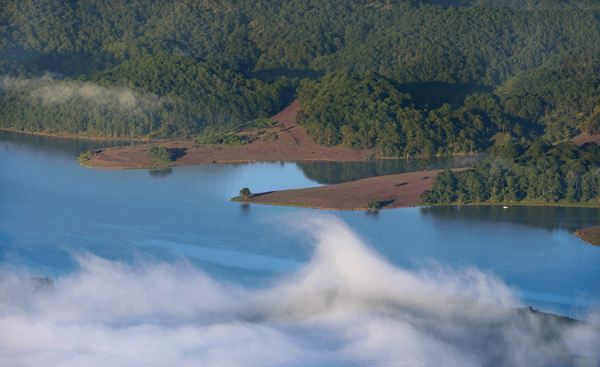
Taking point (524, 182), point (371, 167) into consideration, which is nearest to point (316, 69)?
point (371, 167)

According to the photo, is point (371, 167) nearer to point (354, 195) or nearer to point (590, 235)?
point (354, 195)

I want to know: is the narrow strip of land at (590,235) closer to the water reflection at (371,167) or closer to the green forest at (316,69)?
the water reflection at (371,167)

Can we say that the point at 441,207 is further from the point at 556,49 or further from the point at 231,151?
the point at 556,49

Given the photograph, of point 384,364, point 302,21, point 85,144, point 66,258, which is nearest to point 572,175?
point 384,364

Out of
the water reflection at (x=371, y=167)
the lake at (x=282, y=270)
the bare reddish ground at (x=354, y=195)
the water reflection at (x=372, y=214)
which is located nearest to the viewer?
the lake at (x=282, y=270)

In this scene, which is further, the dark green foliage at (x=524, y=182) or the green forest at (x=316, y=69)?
the green forest at (x=316, y=69)

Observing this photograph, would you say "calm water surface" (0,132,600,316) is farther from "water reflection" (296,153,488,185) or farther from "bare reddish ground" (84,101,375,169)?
"bare reddish ground" (84,101,375,169)

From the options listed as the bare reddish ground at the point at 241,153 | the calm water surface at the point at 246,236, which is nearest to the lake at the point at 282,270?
the calm water surface at the point at 246,236
